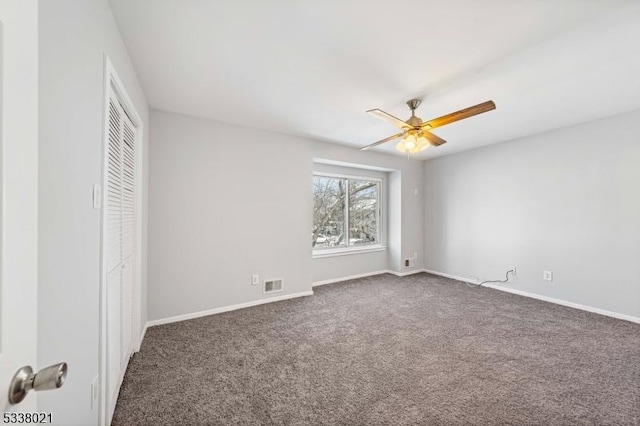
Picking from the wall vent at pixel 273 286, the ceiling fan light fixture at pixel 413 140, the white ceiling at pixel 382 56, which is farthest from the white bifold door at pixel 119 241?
the ceiling fan light fixture at pixel 413 140

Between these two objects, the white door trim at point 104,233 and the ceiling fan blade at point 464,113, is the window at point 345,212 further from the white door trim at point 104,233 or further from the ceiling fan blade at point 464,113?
the white door trim at point 104,233

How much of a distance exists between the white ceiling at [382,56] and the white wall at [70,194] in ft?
2.12

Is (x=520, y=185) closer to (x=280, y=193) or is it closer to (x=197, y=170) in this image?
(x=280, y=193)

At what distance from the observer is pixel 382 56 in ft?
6.48

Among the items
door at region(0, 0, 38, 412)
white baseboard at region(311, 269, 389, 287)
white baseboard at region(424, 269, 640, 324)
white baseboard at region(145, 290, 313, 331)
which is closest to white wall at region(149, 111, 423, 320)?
white baseboard at region(145, 290, 313, 331)

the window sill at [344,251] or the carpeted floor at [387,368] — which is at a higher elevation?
the window sill at [344,251]

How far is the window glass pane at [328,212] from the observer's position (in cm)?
481

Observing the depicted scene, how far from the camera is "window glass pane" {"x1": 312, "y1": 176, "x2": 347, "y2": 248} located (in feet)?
15.8

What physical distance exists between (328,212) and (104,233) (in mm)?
3798

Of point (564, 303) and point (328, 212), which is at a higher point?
point (328, 212)

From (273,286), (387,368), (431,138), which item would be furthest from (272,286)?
(431,138)

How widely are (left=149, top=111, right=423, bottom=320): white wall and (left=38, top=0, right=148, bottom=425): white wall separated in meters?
1.73

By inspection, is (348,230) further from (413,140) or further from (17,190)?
(17,190)

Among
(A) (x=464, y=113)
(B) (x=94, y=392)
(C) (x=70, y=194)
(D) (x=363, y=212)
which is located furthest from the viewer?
(D) (x=363, y=212)
